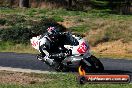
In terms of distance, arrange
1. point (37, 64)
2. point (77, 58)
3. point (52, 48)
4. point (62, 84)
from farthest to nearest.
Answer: point (37, 64) → point (52, 48) → point (77, 58) → point (62, 84)

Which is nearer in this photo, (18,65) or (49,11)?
(18,65)

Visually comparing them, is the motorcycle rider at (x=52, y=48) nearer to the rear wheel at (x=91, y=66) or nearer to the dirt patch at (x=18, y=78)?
the rear wheel at (x=91, y=66)

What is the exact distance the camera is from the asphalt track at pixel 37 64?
20.2 m

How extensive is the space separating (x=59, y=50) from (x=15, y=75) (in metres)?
2.58

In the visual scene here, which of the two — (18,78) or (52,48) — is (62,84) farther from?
(52,48)

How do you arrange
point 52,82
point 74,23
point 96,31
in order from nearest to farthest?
point 52,82 < point 96,31 < point 74,23

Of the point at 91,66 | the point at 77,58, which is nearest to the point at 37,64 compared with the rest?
the point at 77,58

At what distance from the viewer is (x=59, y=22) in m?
34.8

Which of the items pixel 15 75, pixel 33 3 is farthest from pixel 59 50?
pixel 33 3

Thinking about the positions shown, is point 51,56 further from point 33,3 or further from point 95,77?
point 33,3

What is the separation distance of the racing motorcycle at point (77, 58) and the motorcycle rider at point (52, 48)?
0.20 m

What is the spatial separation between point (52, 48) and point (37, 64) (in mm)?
2388

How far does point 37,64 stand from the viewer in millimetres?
21766

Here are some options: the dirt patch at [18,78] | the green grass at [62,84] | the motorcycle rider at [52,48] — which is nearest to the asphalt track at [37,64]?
the motorcycle rider at [52,48]
